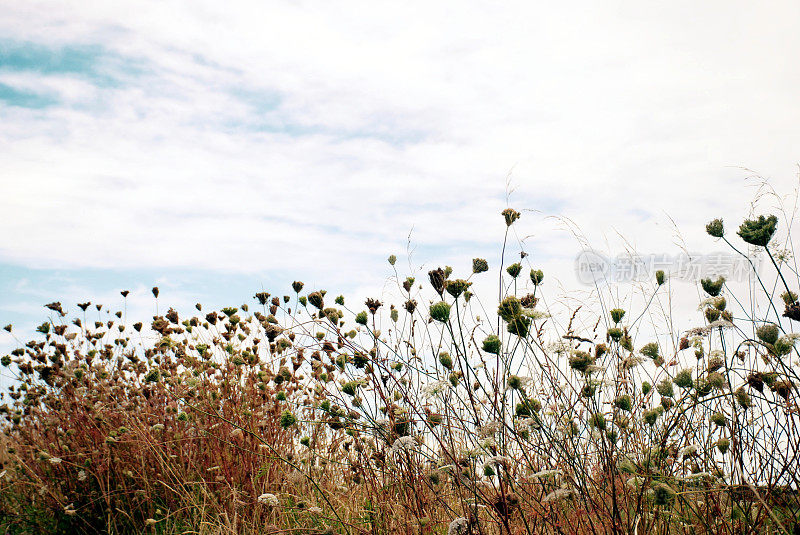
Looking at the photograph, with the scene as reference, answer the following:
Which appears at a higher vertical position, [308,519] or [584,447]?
[584,447]

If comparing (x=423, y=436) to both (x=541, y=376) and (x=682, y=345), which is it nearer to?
(x=541, y=376)

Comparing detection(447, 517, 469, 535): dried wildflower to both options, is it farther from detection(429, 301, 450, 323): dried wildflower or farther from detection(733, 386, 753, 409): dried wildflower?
detection(733, 386, 753, 409): dried wildflower

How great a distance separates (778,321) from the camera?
7.84 ft

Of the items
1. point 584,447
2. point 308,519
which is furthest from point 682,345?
point 308,519

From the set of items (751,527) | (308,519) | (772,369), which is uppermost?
(772,369)

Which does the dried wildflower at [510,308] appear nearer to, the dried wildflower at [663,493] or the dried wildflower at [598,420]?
the dried wildflower at [598,420]

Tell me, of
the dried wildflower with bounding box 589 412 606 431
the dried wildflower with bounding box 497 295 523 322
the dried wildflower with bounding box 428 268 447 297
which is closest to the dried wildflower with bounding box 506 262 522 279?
the dried wildflower with bounding box 428 268 447 297

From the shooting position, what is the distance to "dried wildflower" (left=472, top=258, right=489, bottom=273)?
2.69m

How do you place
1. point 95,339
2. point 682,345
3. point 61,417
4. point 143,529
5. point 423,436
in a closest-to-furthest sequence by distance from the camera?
point 682,345
point 423,436
point 143,529
point 61,417
point 95,339

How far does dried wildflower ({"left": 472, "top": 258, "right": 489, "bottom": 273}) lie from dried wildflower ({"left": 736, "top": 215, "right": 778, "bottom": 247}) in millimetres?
1008

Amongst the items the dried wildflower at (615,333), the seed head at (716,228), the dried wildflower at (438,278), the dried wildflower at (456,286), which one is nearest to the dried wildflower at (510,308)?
the dried wildflower at (456,286)

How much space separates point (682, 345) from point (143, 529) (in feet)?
10.8

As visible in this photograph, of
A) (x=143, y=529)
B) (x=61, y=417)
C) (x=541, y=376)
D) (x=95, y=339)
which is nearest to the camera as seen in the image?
(x=541, y=376)

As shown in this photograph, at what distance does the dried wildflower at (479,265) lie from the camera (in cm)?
269
